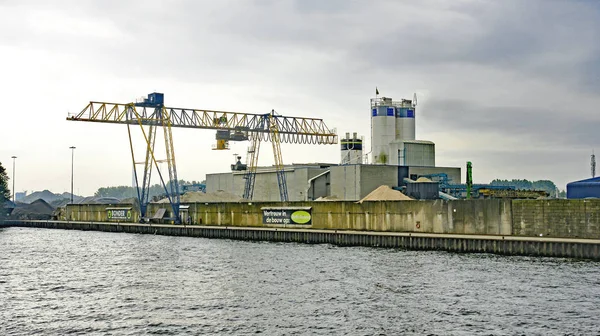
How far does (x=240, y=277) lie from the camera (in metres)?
46.7

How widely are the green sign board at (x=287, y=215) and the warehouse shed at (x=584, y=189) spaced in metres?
33.4

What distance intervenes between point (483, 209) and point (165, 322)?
Result: 40544mm

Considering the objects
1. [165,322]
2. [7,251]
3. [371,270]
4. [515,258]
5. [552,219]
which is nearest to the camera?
[165,322]

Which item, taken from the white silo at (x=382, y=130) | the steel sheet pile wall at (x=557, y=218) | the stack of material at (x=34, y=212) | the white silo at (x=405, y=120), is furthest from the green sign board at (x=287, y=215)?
the stack of material at (x=34, y=212)

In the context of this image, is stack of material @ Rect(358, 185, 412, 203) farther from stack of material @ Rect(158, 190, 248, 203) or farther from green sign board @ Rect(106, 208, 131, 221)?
green sign board @ Rect(106, 208, 131, 221)

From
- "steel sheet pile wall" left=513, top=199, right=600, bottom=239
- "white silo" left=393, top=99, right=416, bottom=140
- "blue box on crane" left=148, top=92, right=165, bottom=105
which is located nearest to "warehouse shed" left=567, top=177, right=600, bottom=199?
"steel sheet pile wall" left=513, top=199, right=600, bottom=239

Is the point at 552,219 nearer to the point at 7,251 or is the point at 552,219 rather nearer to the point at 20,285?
the point at 20,285

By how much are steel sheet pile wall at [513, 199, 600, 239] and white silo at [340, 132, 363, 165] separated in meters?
57.7

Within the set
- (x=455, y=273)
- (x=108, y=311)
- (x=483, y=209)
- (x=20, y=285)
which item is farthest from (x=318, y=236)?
(x=108, y=311)

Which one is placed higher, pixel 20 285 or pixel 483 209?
pixel 483 209

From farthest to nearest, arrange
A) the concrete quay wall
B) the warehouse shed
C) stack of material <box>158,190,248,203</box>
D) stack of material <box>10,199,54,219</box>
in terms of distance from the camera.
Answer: stack of material <box>10,199,54,219</box> < stack of material <box>158,190,248,203</box> < the warehouse shed < the concrete quay wall

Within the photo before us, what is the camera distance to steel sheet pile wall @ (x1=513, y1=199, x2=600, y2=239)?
186ft

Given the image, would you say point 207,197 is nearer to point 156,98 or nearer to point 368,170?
point 156,98

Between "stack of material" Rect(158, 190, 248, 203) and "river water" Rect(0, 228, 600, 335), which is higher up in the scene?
"stack of material" Rect(158, 190, 248, 203)
